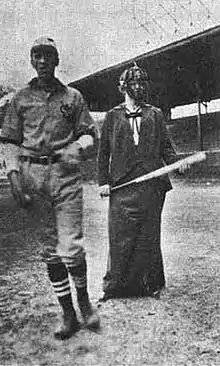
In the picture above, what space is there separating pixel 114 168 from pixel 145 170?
249mm

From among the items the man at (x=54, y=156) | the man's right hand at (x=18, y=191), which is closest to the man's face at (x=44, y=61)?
the man at (x=54, y=156)

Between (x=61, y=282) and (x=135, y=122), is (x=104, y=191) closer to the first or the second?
(x=135, y=122)

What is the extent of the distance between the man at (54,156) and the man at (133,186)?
77 centimetres

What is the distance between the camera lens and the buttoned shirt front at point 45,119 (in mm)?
3547

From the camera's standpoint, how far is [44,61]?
11.6 feet

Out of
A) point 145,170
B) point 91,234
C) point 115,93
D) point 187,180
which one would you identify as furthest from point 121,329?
point 115,93

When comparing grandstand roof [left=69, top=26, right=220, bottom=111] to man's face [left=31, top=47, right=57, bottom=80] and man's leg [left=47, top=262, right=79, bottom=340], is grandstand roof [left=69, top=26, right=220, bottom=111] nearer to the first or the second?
man's face [left=31, top=47, right=57, bottom=80]

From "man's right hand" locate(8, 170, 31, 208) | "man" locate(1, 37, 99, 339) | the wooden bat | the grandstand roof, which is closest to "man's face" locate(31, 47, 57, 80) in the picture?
"man" locate(1, 37, 99, 339)

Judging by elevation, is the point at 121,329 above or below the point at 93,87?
below

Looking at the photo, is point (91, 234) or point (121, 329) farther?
point (91, 234)

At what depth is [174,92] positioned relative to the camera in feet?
58.3

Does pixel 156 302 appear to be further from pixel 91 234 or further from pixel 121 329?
pixel 91 234

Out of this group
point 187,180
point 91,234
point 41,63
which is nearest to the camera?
point 41,63

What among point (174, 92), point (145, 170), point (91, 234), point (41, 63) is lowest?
point (91, 234)
